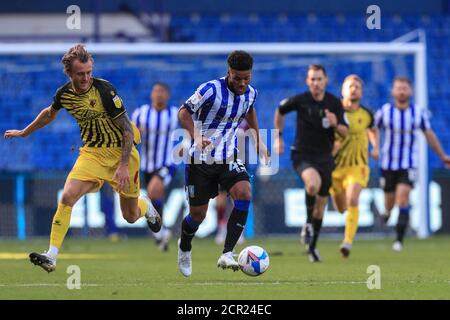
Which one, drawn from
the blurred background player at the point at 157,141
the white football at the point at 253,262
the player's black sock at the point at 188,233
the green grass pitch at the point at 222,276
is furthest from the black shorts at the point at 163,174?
the white football at the point at 253,262

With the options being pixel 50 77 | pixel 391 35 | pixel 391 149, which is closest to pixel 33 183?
pixel 50 77

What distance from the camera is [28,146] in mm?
20172

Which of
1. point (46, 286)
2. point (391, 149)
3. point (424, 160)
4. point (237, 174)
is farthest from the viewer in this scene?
point (424, 160)

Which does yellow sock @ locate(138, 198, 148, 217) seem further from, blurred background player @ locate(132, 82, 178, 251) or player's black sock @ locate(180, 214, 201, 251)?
blurred background player @ locate(132, 82, 178, 251)

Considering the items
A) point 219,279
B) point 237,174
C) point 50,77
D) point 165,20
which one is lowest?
point 219,279

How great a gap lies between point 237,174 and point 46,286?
6.19ft

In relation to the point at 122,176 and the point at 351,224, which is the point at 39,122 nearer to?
the point at 122,176

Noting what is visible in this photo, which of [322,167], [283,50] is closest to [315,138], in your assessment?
[322,167]

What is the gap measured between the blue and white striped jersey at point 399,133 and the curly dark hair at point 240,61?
6.61 metres

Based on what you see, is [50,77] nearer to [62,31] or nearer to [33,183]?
[33,183]

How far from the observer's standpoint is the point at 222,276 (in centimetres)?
1012

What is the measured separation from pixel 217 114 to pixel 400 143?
6.80 meters

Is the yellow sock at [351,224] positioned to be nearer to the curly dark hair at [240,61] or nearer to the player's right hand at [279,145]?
the player's right hand at [279,145]

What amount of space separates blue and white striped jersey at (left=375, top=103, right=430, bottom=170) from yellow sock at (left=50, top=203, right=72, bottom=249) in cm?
724
